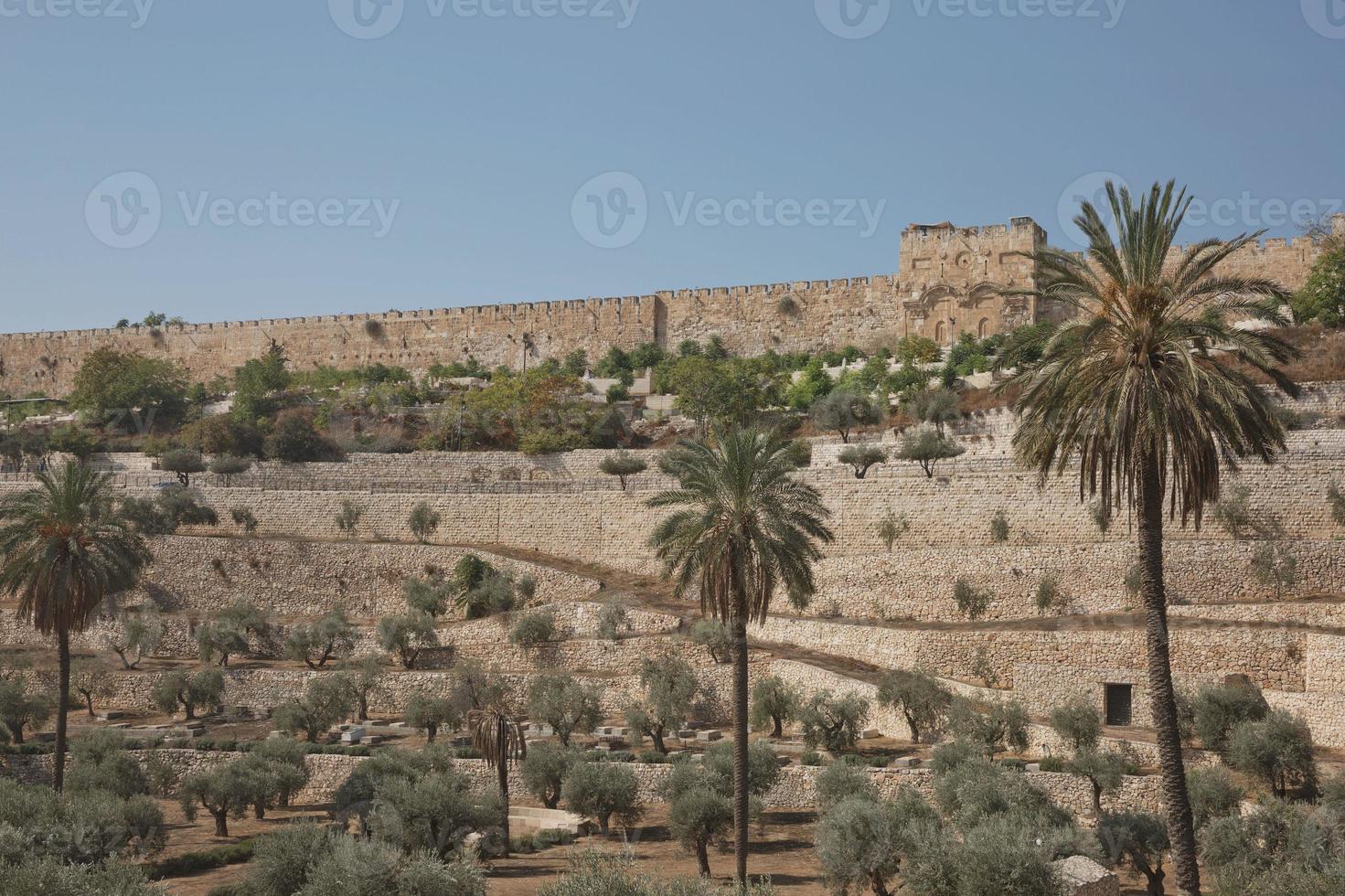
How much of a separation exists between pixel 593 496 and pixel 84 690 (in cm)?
1494

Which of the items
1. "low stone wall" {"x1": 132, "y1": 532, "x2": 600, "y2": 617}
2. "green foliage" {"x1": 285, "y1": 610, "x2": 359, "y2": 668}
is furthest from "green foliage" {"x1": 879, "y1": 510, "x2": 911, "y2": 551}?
"green foliage" {"x1": 285, "y1": 610, "x2": 359, "y2": 668}

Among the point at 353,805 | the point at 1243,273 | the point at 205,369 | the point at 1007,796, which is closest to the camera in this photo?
the point at 1007,796

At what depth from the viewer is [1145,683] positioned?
2459 cm

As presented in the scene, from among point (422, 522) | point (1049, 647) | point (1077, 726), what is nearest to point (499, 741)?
point (1077, 726)

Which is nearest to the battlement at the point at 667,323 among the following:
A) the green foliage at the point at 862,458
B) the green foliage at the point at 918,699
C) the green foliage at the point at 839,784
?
the green foliage at the point at 862,458

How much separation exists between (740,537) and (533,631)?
15.3 meters

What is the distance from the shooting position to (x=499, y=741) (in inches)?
927

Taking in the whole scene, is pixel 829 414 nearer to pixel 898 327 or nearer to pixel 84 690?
pixel 898 327

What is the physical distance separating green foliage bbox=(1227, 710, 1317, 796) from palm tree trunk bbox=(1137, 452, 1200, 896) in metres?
6.90

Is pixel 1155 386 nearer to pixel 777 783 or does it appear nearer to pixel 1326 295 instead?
pixel 777 783

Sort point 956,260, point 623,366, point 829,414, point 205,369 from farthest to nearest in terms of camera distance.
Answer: point 205,369 → point 623,366 → point 956,260 → point 829,414

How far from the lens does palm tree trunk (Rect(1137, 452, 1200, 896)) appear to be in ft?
46.1

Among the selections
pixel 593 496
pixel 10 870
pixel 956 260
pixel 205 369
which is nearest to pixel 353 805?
pixel 10 870

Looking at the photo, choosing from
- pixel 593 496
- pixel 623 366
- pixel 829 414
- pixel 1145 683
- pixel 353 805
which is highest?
pixel 623 366
